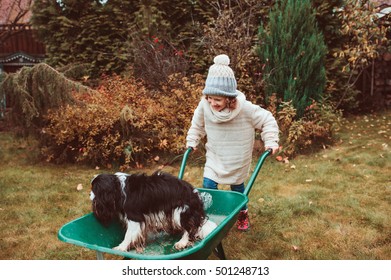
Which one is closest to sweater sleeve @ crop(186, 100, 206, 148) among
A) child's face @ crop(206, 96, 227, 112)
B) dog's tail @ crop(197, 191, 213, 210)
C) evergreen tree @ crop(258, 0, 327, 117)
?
child's face @ crop(206, 96, 227, 112)

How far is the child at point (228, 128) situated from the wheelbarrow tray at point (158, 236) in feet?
1.50

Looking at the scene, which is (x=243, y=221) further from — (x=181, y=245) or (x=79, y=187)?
(x=79, y=187)

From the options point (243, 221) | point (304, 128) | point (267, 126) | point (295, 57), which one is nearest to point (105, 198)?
point (267, 126)

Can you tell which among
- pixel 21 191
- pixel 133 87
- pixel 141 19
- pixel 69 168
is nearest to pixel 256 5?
pixel 141 19

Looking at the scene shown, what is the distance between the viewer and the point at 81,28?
8.41 metres

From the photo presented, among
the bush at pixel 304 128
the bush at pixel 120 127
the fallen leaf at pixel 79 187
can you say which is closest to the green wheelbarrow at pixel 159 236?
the fallen leaf at pixel 79 187

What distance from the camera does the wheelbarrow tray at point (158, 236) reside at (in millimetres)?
1969

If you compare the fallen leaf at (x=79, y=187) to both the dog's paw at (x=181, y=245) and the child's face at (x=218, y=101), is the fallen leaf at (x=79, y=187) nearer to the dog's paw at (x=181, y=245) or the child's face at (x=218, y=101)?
the child's face at (x=218, y=101)

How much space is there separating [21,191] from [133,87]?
2391mm

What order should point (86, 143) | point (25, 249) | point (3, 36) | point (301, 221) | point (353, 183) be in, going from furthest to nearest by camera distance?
point (3, 36) < point (86, 143) < point (353, 183) < point (301, 221) < point (25, 249)

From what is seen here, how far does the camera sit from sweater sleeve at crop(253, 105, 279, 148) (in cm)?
296

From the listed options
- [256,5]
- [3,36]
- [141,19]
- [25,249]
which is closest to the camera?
[25,249]

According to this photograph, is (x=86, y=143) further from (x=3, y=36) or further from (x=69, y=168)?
(x=3, y=36)

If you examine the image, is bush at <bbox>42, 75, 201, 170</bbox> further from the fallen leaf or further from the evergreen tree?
the evergreen tree
